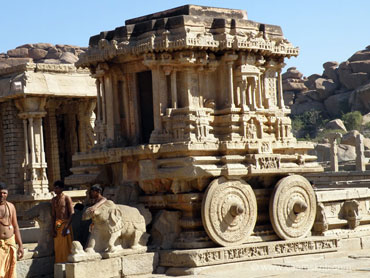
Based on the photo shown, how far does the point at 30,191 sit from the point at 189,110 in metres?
14.6

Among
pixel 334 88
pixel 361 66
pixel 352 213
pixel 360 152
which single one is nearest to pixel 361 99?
pixel 361 66

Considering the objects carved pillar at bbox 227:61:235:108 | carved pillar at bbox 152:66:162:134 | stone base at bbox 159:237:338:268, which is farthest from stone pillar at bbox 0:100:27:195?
stone base at bbox 159:237:338:268

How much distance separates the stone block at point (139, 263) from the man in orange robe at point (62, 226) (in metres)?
0.93

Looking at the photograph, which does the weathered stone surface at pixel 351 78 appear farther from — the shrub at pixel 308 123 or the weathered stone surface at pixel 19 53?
the weathered stone surface at pixel 19 53

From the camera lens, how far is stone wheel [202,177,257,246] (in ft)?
38.3

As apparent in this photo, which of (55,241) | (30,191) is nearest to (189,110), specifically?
(55,241)

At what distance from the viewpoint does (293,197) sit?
12.8 metres

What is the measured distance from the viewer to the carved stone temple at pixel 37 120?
2508 cm

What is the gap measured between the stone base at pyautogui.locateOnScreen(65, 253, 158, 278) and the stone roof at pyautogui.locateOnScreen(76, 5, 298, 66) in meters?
3.30

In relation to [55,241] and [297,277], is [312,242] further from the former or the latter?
[55,241]

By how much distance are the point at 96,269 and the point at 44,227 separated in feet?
4.91

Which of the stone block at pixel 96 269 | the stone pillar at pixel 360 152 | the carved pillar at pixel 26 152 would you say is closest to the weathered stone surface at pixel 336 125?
the stone pillar at pixel 360 152

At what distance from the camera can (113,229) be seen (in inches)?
430

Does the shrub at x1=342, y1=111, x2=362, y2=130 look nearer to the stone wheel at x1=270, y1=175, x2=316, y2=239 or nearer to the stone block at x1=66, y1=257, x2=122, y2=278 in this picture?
the stone wheel at x1=270, y1=175, x2=316, y2=239
